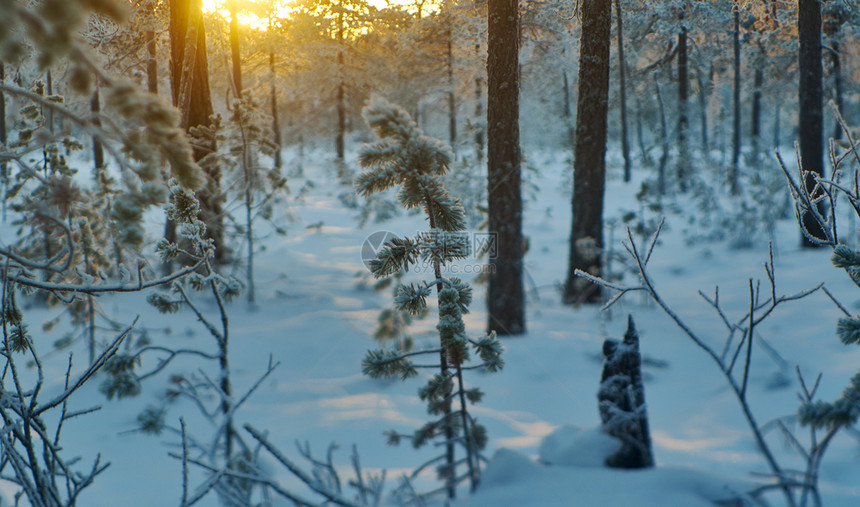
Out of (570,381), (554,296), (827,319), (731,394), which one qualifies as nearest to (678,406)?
(731,394)

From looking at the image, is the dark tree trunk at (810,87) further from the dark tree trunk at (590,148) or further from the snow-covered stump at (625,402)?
the snow-covered stump at (625,402)

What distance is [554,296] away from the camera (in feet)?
26.2

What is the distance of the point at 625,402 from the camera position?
2752 millimetres

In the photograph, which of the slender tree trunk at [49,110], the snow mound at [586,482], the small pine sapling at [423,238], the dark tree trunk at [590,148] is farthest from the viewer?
the dark tree trunk at [590,148]

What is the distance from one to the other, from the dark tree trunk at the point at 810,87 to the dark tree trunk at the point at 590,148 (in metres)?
3.58

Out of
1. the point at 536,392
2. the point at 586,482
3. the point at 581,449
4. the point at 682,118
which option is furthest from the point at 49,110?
the point at 682,118

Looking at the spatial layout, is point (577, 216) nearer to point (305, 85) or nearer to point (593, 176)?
point (593, 176)

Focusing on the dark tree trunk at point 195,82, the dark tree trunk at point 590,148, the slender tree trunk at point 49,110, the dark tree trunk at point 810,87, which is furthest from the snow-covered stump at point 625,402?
the dark tree trunk at point 810,87

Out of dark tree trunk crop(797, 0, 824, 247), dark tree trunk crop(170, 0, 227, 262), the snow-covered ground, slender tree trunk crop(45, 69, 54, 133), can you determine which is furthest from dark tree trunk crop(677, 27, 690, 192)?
slender tree trunk crop(45, 69, 54, 133)

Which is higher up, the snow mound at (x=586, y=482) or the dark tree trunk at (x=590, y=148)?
→ the dark tree trunk at (x=590, y=148)

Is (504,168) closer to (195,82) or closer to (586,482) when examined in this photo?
(586,482)

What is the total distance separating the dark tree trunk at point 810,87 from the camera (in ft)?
26.4

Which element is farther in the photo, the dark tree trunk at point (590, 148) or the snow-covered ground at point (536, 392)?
the dark tree trunk at point (590, 148)

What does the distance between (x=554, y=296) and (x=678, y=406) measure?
3.55m
